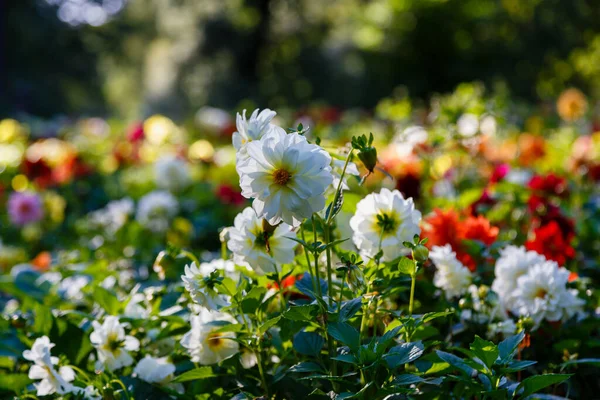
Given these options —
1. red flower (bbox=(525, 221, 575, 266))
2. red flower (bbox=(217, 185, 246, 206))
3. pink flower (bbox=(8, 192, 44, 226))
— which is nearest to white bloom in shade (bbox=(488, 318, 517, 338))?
red flower (bbox=(525, 221, 575, 266))

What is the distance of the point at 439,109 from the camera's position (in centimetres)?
224

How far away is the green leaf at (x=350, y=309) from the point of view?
1015 millimetres

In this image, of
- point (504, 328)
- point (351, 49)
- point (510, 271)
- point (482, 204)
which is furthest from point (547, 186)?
point (351, 49)

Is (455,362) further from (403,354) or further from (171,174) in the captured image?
(171,174)

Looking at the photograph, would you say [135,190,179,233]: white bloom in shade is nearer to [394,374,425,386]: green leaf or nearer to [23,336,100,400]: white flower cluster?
[23,336,100,400]: white flower cluster

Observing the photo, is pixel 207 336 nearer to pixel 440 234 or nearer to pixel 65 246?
pixel 440 234

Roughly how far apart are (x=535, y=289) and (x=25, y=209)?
243cm

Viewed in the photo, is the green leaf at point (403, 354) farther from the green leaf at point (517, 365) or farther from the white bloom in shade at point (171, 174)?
the white bloom in shade at point (171, 174)

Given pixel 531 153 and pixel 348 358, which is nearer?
pixel 348 358

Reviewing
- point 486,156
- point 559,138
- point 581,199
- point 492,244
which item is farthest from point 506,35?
point 492,244

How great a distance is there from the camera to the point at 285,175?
937 mm

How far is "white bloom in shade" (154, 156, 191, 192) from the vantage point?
10.7 feet

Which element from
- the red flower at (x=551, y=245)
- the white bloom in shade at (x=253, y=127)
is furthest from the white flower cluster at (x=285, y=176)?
the red flower at (x=551, y=245)

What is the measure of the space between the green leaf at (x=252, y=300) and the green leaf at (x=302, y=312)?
142 millimetres
